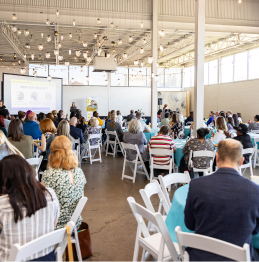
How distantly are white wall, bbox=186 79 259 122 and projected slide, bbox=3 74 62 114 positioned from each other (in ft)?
31.5

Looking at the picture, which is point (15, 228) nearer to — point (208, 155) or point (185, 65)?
point (208, 155)

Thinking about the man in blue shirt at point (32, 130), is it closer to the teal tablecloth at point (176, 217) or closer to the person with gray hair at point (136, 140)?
the person with gray hair at point (136, 140)

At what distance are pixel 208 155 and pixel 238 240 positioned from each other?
3011 mm

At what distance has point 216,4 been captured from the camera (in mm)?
10172

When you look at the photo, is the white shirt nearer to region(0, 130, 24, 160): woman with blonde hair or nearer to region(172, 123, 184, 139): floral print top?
region(172, 123, 184, 139): floral print top

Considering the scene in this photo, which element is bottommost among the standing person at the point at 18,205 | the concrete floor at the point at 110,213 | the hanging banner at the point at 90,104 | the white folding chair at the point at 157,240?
the concrete floor at the point at 110,213

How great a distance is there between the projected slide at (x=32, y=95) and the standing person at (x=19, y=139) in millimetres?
8346

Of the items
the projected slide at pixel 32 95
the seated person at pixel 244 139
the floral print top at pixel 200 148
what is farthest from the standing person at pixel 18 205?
the projected slide at pixel 32 95

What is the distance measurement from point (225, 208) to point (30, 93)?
40.8ft

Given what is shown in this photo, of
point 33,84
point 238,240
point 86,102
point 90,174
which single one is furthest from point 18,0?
Result: point 86,102

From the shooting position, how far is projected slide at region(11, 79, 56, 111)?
470 inches

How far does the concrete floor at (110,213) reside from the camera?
116 inches

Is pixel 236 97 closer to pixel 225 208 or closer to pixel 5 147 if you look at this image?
pixel 5 147

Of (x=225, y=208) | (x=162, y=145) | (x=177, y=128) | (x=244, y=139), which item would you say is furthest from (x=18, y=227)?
(x=177, y=128)
